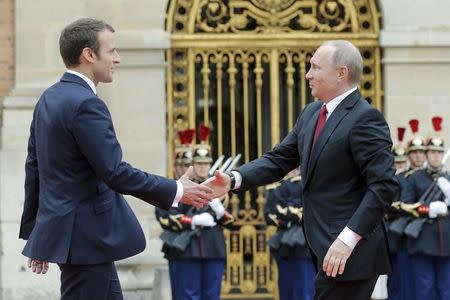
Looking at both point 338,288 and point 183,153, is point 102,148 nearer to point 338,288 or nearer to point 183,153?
point 338,288

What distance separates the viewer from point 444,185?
10773 mm

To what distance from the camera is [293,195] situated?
36.7 feet

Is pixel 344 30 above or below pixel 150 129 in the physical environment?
above

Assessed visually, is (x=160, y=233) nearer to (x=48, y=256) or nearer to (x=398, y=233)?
(x=398, y=233)

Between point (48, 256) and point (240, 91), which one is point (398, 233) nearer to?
point (240, 91)

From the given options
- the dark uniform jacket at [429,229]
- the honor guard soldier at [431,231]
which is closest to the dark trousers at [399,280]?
the honor guard soldier at [431,231]

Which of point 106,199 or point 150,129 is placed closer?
point 106,199

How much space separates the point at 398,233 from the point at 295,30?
2.55 meters

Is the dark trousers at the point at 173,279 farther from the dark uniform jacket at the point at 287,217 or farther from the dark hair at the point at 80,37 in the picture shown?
the dark hair at the point at 80,37

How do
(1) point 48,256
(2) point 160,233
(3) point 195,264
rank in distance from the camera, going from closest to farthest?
1. (1) point 48,256
2. (3) point 195,264
3. (2) point 160,233

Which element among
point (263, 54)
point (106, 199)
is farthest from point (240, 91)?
point (106, 199)

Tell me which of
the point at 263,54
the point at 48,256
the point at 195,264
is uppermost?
the point at 263,54

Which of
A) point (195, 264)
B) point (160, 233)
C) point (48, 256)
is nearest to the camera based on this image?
point (48, 256)

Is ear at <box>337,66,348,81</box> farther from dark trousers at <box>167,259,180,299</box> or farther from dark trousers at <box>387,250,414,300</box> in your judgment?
dark trousers at <box>387,250,414,300</box>
